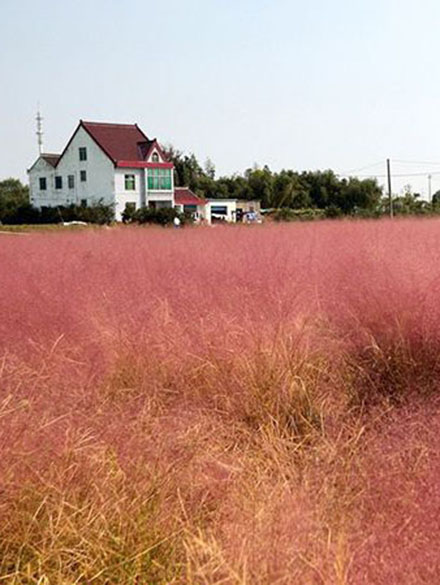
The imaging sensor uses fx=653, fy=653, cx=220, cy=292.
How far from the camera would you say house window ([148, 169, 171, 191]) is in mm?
26625

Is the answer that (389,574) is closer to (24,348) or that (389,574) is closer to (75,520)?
(75,520)

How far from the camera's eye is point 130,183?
26109 mm

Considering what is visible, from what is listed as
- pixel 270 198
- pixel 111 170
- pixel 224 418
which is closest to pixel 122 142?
pixel 111 170

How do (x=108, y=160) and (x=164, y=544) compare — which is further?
(x=108, y=160)

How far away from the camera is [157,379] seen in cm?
287

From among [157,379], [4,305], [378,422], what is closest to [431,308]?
[378,422]

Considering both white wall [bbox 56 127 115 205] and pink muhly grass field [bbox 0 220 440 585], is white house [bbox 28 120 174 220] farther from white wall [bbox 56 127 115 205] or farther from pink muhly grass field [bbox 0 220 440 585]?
pink muhly grass field [bbox 0 220 440 585]

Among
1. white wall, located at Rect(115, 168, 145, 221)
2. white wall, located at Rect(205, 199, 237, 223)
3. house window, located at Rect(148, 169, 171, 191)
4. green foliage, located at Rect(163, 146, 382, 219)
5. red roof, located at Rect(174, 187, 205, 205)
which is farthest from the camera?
red roof, located at Rect(174, 187, 205, 205)

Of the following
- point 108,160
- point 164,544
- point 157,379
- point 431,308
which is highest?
point 108,160

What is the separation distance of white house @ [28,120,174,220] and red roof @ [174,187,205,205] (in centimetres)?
114

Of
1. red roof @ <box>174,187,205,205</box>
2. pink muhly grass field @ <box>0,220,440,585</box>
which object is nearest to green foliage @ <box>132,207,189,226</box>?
red roof @ <box>174,187,205,205</box>

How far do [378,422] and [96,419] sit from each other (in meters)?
1.09

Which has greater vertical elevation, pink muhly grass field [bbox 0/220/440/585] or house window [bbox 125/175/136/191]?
house window [bbox 125/175/136/191]

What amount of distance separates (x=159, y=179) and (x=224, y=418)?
2507 cm
